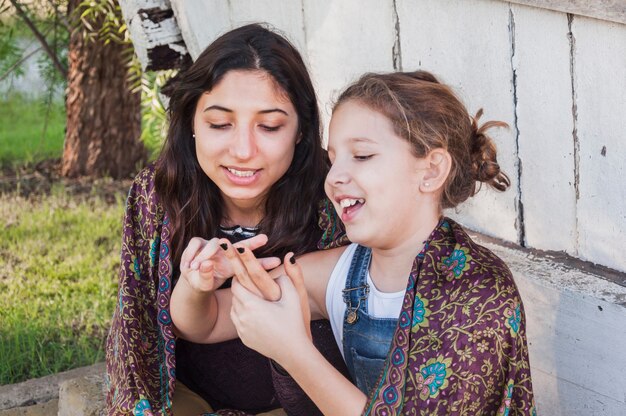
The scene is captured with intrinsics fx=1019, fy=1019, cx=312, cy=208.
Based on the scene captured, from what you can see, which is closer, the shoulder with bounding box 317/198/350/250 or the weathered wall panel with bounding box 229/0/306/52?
the shoulder with bounding box 317/198/350/250

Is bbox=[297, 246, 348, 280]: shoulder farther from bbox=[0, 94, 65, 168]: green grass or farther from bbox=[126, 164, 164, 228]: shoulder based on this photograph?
bbox=[0, 94, 65, 168]: green grass

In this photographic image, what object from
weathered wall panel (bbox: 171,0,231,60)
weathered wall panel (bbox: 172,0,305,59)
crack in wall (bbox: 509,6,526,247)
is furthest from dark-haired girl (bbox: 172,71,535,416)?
weathered wall panel (bbox: 171,0,231,60)

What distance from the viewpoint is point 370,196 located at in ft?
6.89

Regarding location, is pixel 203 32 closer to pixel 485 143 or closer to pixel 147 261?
pixel 147 261

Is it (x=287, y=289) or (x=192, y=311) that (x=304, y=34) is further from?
(x=287, y=289)

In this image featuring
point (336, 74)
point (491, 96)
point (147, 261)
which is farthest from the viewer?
point (336, 74)

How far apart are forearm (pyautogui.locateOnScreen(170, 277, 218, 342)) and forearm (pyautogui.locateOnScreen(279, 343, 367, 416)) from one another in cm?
40

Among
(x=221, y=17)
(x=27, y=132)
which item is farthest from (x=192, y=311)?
(x=27, y=132)

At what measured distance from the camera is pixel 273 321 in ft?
6.66

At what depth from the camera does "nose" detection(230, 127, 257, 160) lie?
2.32m

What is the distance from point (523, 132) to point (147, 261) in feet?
3.20

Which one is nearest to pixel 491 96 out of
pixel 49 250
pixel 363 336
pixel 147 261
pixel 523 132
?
pixel 523 132

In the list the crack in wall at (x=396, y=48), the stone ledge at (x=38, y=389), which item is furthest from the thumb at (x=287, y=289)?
the stone ledge at (x=38, y=389)

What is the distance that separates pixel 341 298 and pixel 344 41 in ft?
3.02
